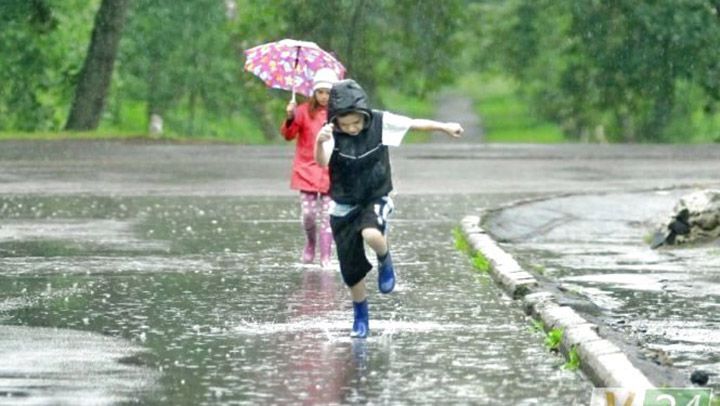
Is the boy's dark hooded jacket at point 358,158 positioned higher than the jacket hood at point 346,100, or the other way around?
the jacket hood at point 346,100

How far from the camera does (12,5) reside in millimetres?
45562

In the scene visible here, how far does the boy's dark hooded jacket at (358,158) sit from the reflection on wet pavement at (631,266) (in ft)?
5.32

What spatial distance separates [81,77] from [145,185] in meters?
19.8

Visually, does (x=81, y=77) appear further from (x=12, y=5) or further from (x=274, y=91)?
(x=274, y=91)

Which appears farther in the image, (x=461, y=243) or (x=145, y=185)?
(x=145, y=185)

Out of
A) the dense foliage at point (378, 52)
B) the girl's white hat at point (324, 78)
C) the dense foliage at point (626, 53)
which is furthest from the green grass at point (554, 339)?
the dense foliage at point (626, 53)

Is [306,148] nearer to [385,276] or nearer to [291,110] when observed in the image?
[291,110]

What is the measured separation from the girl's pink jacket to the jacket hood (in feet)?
13.5

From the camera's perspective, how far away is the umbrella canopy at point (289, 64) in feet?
53.4

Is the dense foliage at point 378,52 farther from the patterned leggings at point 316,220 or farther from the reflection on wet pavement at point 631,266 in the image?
the patterned leggings at point 316,220

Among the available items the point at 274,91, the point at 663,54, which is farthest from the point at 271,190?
the point at 274,91

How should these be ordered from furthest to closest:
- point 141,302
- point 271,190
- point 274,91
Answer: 1. point 274,91
2. point 271,190
3. point 141,302

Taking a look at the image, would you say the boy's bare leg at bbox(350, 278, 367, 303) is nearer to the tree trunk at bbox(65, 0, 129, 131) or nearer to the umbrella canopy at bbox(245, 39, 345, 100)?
the umbrella canopy at bbox(245, 39, 345, 100)

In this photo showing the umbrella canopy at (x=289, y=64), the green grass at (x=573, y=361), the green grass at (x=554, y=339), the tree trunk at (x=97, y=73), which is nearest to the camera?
the green grass at (x=573, y=361)
